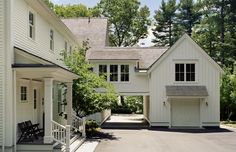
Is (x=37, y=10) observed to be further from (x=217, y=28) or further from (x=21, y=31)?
(x=217, y=28)

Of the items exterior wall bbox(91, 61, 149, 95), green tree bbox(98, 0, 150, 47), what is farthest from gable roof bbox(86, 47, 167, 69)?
green tree bbox(98, 0, 150, 47)

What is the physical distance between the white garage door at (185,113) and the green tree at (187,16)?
35.9m

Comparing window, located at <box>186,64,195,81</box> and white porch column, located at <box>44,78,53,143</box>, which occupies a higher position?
window, located at <box>186,64,195,81</box>

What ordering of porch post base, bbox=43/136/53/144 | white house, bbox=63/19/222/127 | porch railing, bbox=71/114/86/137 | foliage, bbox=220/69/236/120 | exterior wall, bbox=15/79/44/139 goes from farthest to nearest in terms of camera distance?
foliage, bbox=220/69/236/120 → white house, bbox=63/19/222/127 → porch railing, bbox=71/114/86/137 → exterior wall, bbox=15/79/44/139 → porch post base, bbox=43/136/53/144

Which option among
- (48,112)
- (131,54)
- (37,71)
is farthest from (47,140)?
(131,54)

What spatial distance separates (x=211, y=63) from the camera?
3347 centimetres

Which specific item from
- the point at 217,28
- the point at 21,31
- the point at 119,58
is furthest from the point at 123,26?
the point at 21,31

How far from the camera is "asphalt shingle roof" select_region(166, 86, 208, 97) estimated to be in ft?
105

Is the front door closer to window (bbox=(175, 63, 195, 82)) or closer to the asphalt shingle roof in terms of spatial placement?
the asphalt shingle roof

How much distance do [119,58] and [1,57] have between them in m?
19.5

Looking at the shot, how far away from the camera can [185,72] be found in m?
33.4

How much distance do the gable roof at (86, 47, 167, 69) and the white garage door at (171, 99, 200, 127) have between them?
4.71 metres

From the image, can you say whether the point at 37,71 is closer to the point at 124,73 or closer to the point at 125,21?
the point at 124,73

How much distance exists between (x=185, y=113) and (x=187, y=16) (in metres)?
37.7
